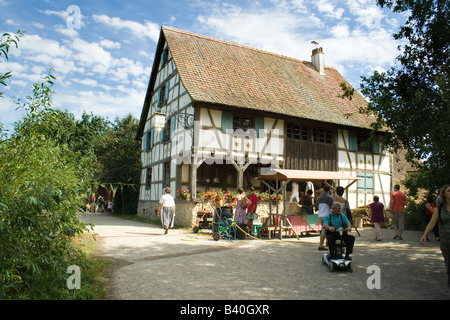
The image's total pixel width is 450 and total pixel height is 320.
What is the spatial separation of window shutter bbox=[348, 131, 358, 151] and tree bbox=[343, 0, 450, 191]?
945 cm

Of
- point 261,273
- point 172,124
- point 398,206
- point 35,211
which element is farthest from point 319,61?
point 35,211

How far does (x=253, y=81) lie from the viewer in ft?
56.7

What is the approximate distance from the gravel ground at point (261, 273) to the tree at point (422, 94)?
1909mm

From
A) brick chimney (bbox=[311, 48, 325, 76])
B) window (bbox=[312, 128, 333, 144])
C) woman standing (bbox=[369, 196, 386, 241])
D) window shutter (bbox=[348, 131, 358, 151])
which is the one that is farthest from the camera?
brick chimney (bbox=[311, 48, 325, 76])

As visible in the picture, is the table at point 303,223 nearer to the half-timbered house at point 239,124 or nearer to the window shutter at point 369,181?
the half-timbered house at point 239,124

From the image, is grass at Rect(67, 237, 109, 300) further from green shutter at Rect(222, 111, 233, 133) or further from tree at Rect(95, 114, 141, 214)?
tree at Rect(95, 114, 141, 214)

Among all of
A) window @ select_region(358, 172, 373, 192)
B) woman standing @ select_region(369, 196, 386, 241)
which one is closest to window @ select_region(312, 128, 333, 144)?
window @ select_region(358, 172, 373, 192)

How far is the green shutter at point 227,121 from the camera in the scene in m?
15.1

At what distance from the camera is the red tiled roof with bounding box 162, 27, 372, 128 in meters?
15.4

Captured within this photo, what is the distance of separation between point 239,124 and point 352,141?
663 cm

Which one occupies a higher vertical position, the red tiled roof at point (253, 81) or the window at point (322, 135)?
the red tiled roof at point (253, 81)

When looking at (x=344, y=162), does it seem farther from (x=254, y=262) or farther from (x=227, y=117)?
(x=254, y=262)

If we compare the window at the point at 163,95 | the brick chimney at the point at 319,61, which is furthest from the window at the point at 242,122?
the brick chimney at the point at 319,61

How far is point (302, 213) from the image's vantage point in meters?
12.4
